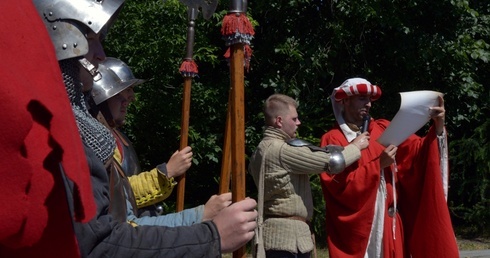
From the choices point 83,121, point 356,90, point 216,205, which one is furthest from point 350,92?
point 83,121

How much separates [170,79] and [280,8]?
197cm

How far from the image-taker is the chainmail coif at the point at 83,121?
81.8 inches

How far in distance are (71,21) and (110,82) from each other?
2.40 m

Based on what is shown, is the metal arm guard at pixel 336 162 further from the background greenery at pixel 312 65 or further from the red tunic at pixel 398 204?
the background greenery at pixel 312 65

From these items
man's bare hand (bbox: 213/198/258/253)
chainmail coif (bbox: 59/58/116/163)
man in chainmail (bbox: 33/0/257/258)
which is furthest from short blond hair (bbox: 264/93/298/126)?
man's bare hand (bbox: 213/198/258/253)

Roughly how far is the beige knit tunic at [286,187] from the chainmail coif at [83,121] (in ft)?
9.02

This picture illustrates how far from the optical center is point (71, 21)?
207 centimetres

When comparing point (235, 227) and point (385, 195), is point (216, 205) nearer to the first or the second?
point (235, 227)

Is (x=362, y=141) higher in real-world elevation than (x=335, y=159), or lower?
higher

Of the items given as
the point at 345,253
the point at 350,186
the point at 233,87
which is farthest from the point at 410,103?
the point at 233,87

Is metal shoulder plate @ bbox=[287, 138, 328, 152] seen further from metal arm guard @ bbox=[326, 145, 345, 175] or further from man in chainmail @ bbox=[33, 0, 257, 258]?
man in chainmail @ bbox=[33, 0, 257, 258]

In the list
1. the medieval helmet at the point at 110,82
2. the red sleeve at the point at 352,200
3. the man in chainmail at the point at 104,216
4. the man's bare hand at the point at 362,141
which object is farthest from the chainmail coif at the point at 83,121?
the red sleeve at the point at 352,200

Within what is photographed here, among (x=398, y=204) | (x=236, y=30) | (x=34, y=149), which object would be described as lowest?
(x=398, y=204)

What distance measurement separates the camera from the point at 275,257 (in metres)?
5.16
